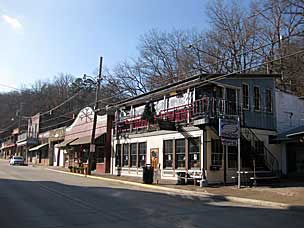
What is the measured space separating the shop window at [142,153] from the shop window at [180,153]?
4.40 meters

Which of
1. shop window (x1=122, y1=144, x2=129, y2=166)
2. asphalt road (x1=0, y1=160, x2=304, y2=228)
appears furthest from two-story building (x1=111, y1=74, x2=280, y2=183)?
asphalt road (x1=0, y1=160, x2=304, y2=228)

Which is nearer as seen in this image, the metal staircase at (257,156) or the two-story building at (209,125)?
the two-story building at (209,125)

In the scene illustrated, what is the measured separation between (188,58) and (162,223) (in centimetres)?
3598

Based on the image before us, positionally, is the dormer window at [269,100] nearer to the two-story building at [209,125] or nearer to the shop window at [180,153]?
the two-story building at [209,125]

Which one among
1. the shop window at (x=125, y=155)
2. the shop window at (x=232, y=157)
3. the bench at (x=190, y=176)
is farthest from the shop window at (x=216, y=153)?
the shop window at (x=125, y=155)

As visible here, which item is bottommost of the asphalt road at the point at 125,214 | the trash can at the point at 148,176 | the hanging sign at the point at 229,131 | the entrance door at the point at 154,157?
the asphalt road at the point at 125,214

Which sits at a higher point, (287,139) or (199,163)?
(287,139)

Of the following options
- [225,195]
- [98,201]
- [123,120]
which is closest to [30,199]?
[98,201]

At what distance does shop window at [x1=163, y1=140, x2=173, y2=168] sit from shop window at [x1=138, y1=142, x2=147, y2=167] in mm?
2978

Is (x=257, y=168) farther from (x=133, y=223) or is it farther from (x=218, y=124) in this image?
(x=133, y=223)

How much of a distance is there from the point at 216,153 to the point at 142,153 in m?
7.88

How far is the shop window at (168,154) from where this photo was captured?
2584 centimetres

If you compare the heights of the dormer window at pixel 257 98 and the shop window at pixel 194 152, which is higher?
the dormer window at pixel 257 98

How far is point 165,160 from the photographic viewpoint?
86.6 feet
